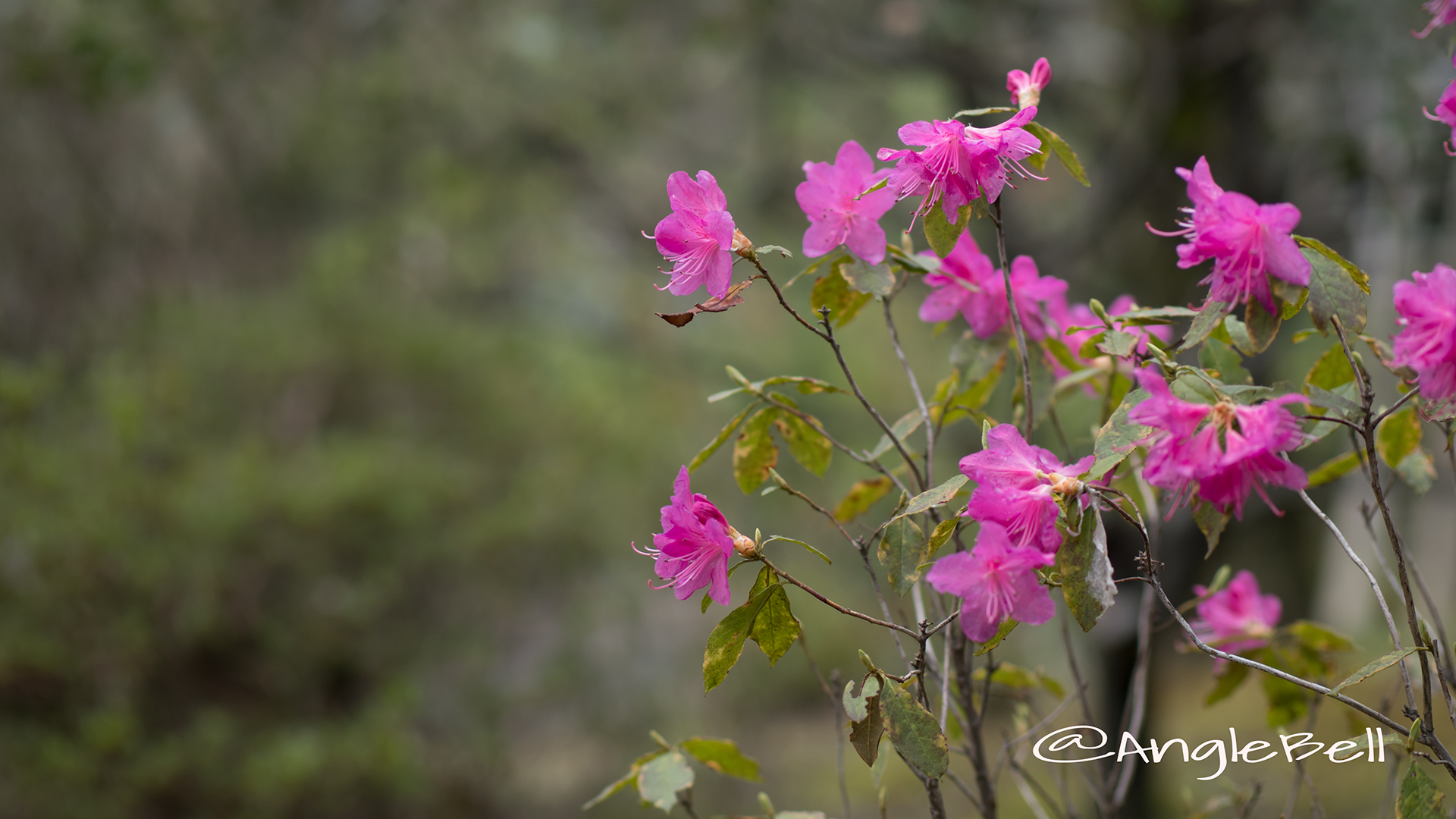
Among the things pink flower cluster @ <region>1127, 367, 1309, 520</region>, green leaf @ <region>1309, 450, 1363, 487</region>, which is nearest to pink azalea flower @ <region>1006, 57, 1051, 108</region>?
pink flower cluster @ <region>1127, 367, 1309, 520</region>

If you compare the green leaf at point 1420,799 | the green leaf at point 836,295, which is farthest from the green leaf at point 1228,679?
the green leaf at point 836,295

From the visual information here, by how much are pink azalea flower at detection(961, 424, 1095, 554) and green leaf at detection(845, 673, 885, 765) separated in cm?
13

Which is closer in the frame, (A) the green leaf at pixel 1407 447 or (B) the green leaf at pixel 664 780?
(B) the green leaf at pixel 664 780

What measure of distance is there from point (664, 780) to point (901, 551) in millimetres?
278

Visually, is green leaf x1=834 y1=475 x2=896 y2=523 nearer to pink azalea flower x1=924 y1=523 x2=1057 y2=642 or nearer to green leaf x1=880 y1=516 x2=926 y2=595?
green leaf x1=880 y1=516 x2=926 y2=595

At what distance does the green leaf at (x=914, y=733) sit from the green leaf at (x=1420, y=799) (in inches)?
11.5

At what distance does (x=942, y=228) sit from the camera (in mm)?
657

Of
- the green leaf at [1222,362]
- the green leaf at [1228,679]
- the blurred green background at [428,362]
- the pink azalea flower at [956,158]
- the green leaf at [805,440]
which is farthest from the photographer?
the blurred green background at [428,362]

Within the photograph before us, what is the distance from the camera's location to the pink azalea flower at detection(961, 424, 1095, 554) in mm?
569

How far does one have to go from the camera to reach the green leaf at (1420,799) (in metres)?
0.60

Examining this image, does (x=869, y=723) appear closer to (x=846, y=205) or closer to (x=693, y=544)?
(x=693, y=544)

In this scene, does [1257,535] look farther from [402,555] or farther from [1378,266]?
[402,555]

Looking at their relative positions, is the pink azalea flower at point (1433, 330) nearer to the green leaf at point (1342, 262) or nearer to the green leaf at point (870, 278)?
the green leaf at point (1342, 262)

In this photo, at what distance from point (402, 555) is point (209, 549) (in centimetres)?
47
